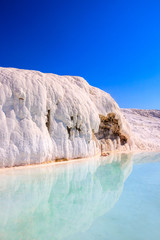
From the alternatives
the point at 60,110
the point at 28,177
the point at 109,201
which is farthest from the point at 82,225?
the point at 60,110

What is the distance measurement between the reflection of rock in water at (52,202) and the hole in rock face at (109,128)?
10855 mm

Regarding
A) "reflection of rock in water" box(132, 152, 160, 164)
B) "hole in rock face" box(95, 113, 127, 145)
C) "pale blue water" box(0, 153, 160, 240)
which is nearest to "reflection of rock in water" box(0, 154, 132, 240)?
"pale blue water" box(0, 153, 160, 240)

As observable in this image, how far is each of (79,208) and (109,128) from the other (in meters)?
15.8

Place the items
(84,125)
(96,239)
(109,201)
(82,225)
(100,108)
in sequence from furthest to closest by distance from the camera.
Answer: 1. (100,108)
2. (84,125)
3. (109,201)
4. (82,225)
5. (96,239)

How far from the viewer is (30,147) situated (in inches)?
448

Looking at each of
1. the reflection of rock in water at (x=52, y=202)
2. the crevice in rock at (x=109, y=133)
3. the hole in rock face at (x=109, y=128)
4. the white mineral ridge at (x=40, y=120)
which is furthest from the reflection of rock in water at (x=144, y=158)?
the reflection of rock in water at (x=52, y=202)

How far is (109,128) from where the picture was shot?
2069 cm

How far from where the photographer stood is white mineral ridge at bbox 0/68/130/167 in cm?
1107

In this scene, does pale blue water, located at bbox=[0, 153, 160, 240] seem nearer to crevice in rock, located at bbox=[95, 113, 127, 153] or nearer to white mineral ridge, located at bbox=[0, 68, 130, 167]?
white mineral ridge, located at bbox=[0, 68, 130, 167]

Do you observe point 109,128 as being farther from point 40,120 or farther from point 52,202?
point 52,202

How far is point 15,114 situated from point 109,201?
7.83 meters

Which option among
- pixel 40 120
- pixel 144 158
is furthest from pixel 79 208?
pixel 144 158

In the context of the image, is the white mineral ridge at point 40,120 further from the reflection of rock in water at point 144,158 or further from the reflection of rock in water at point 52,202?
the reflection of rock in water at point 144,158

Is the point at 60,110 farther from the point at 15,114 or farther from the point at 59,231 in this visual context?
the point at 59,231
